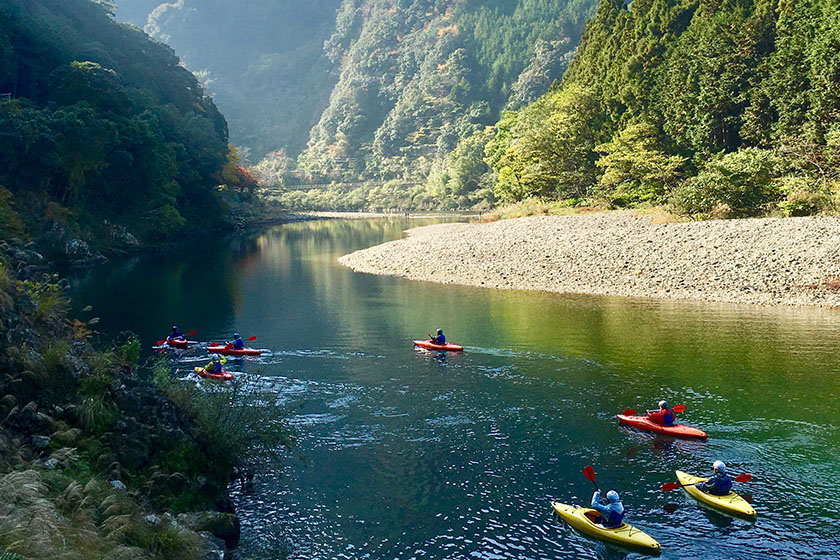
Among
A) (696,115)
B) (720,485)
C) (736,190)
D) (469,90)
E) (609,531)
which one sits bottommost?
(609,531)

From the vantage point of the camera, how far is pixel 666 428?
1725 cm

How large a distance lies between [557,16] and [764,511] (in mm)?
189892

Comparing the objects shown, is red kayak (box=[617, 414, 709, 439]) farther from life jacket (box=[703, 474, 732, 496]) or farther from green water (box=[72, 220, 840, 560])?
life jacket (box=[703, 474, 732, 496])

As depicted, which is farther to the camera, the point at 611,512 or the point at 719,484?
the point at 719,484

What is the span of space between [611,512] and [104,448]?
904 centimetres

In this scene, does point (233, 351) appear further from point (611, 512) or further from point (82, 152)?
point (82, 152)

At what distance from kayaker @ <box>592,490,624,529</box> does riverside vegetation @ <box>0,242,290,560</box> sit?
260 inches

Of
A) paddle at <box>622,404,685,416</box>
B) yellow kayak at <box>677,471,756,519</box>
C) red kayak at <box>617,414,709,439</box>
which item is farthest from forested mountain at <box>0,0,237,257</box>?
yellow kayak at <box>677,471,756,519</box>

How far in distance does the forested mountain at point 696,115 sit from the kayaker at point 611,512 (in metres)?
32.2

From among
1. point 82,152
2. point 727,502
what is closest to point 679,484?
point 727,502

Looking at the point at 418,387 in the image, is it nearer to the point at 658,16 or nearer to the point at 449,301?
the point at 449,301

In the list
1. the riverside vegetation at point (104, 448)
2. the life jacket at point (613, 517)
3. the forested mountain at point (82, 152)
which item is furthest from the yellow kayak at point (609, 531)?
the forested mountain at point (82, 152)

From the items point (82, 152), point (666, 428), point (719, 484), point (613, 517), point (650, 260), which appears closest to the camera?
point (613, 517)

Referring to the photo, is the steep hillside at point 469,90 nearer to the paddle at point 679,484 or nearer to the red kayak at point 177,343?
the red kayak at point 177,343
